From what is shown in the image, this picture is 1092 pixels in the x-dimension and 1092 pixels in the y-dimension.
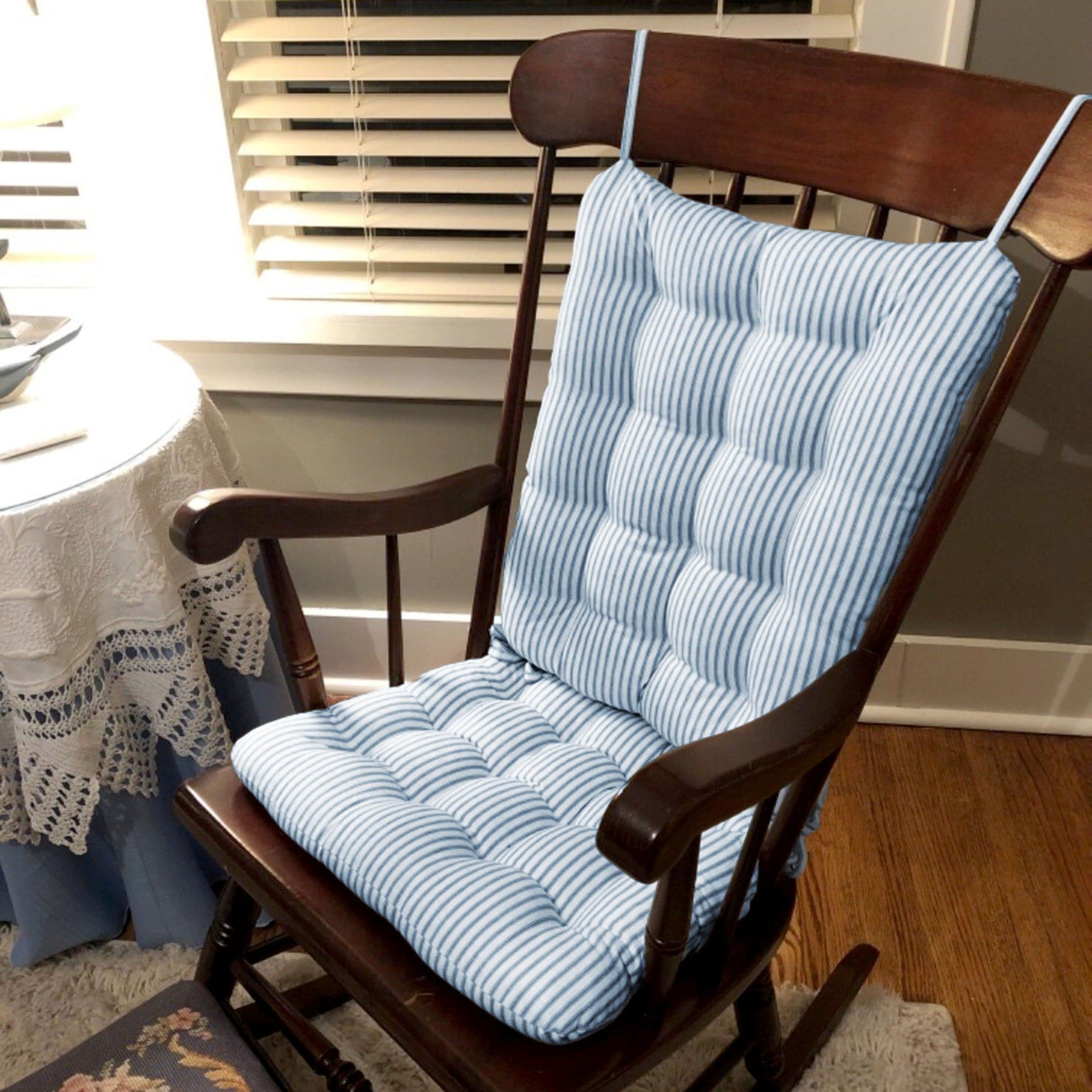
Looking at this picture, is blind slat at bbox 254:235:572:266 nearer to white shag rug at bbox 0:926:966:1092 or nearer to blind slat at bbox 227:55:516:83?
blind slat at bbox 227:55:516:83

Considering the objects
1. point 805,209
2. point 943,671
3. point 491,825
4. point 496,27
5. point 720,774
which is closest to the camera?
point 720,774

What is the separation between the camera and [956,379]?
910mm

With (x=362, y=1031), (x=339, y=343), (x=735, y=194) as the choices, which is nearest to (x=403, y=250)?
(x=339, y=343)

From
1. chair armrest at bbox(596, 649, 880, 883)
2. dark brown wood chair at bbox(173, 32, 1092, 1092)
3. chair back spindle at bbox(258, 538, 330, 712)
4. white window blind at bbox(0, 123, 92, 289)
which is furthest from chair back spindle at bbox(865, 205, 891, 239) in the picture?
white window blind at bbox(0, 123, 92, 289)

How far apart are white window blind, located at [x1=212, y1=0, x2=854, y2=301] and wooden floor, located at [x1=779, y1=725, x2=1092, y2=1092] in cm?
82

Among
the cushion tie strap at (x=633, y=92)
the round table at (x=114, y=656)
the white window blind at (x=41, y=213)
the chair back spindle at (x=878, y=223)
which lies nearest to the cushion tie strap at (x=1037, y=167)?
the chair back spindle at (x=878, y=223)

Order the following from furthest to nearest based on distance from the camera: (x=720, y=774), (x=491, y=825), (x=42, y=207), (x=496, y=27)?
(x=42, y=207), (x=496, y=27), (x=491, y=825), (x=720, y=774)

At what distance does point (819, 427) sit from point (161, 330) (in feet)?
3.37

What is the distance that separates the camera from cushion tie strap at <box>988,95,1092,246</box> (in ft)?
2.89

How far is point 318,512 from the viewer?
42.7 inches

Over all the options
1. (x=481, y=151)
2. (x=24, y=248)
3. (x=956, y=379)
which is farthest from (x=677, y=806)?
(x=24, y=248)

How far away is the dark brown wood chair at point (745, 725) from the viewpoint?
0.81 metres

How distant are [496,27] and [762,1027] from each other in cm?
121

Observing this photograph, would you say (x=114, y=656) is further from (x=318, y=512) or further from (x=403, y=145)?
(x=403, y=145)
